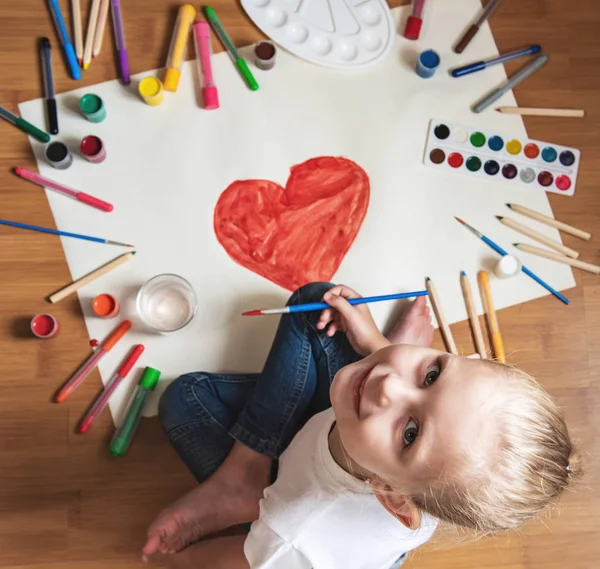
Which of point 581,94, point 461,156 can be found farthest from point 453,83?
point 581,94

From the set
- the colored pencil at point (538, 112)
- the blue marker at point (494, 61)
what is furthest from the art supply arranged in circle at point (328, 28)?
the colored pencil at point (538, 112)

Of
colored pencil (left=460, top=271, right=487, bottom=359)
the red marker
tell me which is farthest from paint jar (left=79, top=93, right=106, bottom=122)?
colored pencil (left=460, top=271, right=487, bottom=359)

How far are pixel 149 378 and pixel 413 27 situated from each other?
732 mm

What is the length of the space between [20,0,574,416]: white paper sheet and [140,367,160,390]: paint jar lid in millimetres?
18

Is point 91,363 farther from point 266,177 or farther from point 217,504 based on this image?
point 266,177

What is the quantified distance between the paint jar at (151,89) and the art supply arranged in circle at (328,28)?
21 centimetres

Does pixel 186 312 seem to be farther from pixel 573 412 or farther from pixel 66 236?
pixel 573 412

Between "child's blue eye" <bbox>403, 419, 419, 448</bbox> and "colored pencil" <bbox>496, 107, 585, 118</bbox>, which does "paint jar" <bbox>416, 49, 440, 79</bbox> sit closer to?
"colored pencil" <bbox>496, 107, 585, 118</bbox>

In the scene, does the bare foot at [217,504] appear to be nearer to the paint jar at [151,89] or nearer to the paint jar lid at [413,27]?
the paint jar at [151,89]

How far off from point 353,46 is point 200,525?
2.70 ft

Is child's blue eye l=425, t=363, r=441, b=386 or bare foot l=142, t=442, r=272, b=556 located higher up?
child's blue eye l=425, t=363, r=441, b=386

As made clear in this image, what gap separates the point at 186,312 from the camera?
97 centimetres

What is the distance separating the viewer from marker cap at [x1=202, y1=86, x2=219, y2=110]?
3.28ft

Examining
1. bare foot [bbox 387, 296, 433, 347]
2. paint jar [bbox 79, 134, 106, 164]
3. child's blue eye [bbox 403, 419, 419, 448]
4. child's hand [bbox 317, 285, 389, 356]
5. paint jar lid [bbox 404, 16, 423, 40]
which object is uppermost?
paint jar lid [bbox 404, 16, 423, 40]
